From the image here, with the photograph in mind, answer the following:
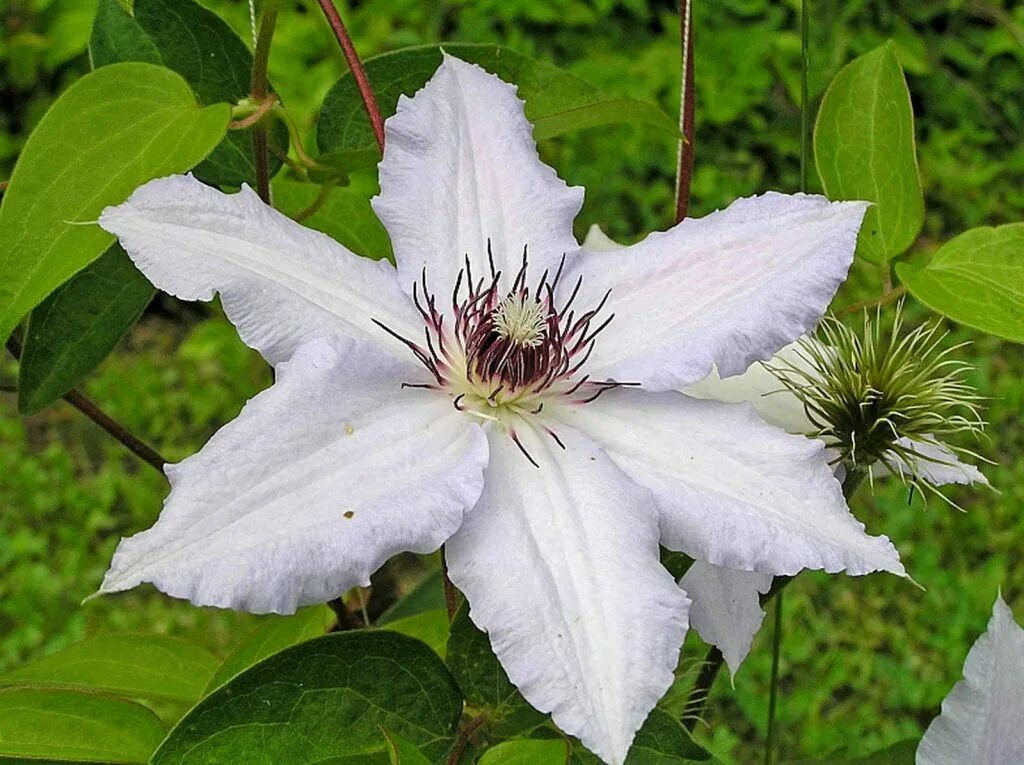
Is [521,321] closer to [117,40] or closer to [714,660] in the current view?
[714,660]

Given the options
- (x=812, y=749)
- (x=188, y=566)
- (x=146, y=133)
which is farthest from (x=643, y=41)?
(x=188, y=566)

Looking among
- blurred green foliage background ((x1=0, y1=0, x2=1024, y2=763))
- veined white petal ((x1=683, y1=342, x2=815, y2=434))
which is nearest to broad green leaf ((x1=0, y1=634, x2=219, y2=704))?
veined white petal ((x1=683, y1=342, x2=815, y2=434))

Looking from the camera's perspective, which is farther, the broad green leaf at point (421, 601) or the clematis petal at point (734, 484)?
the broad green leaf at point (421, 601)

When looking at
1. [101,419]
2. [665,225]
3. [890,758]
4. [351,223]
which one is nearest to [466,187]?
[351,223]

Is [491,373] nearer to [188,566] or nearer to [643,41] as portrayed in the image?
[188,566]

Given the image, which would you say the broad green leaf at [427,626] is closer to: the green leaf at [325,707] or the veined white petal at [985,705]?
the green leaf at [325,707]

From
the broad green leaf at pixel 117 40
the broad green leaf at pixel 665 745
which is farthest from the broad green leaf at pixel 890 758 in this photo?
the broad green leaf at pixel 117 40
